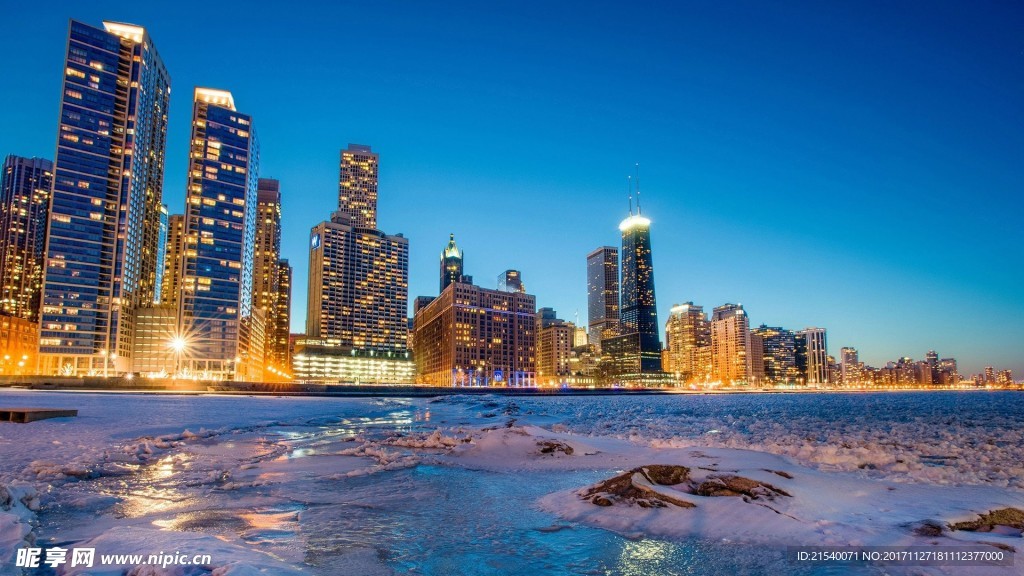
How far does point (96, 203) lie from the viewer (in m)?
164

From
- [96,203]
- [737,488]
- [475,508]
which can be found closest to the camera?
[737,488]

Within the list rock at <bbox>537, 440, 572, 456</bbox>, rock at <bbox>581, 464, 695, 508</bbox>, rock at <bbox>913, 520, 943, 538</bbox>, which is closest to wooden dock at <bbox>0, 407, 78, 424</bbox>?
rock at <bbox>537, 440, 572, 456</bbox>

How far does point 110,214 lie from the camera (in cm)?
16800

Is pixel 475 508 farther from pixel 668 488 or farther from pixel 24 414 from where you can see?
pixel 24 414

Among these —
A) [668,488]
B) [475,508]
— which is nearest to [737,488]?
[668,488]

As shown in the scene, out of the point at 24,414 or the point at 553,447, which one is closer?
the point at 553,447

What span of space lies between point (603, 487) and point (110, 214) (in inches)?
8023

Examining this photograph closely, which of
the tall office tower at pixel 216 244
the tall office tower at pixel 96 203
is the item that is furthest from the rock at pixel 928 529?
the tall office tower at pixel 216 244

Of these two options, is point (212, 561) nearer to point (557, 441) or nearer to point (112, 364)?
point (557, 441)

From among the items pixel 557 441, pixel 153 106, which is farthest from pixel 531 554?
pixel 153 106

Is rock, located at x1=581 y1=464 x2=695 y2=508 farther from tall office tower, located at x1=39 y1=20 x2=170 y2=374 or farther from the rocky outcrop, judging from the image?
tall office tower, located at x1=39 y1=20 x2=170 y2=374

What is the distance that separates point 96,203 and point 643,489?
202756 millimetres

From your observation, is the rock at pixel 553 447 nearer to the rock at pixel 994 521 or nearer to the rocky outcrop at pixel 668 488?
the rocky outcrop at pixel 668 488

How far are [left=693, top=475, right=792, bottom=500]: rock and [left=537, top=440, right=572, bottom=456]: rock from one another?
7048 millimetres
